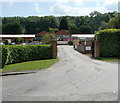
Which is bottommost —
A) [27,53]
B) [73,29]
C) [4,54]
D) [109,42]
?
[27,53]

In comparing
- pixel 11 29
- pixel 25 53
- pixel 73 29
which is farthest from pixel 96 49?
pixel 73 29

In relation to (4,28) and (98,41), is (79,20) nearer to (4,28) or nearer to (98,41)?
(4,28)

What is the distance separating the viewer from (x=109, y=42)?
19.9 meters

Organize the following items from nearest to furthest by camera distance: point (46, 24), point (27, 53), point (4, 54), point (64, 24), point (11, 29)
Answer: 1. point (4, 54)
2. point (27, 53)
3. point (11, 29)
4. point (64, 24)
5. point (46, 24)

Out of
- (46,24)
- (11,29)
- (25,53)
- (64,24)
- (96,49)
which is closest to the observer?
(25,53)

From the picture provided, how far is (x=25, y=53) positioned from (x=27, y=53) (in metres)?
0.32

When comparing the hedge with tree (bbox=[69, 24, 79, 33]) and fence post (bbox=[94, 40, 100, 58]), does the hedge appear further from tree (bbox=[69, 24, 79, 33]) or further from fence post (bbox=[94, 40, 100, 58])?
tree (bbox=[69, 24, 79, 33])

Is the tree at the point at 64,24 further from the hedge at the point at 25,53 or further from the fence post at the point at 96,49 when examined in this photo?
the hedge at the point at 25,53

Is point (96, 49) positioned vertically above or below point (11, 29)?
below

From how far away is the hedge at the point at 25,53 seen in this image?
15.3 m

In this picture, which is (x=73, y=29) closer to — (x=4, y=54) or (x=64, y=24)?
(x=64, y=24)

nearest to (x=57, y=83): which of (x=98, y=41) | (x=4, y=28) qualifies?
(x=98, y=41)

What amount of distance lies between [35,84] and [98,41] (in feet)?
43.6

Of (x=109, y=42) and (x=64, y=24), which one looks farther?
(x=64, y=24)
